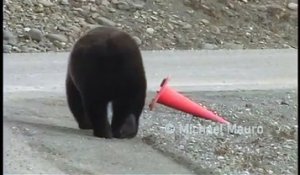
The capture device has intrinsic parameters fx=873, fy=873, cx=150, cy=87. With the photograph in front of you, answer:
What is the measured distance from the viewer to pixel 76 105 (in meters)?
7.33

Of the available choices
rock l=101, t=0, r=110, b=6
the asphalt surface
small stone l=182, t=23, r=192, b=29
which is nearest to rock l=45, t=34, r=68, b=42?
the asphalt surface

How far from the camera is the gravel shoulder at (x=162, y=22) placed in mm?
17266

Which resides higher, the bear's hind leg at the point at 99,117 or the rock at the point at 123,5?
the bear's hind leg at the point at 99,117

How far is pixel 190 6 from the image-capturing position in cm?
2052

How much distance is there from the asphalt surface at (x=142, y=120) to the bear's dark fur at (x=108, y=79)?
17 centimetres

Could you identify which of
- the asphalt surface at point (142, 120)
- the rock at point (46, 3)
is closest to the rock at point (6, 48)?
the asphalt surface at point (142, 120)

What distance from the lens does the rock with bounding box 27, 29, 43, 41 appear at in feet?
54.0

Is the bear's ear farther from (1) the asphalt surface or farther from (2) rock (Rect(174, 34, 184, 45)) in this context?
(2) rock (Rect(174, 34, 184, 45))

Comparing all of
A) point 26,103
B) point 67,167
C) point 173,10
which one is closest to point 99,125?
point 67,167

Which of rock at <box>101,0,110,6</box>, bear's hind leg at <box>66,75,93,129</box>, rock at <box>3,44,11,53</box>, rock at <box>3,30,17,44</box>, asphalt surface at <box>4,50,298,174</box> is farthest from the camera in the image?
rock at <box>101,0,110,6</box>

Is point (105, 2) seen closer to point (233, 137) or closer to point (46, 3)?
point (46, 3)

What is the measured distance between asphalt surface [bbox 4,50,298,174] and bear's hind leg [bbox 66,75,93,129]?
0.08m

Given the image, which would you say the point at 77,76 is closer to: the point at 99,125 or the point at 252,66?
the point at 99,125

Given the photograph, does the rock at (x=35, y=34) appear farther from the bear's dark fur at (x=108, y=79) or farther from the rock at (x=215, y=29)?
the bear's dark fur at (x=108, y=79)
